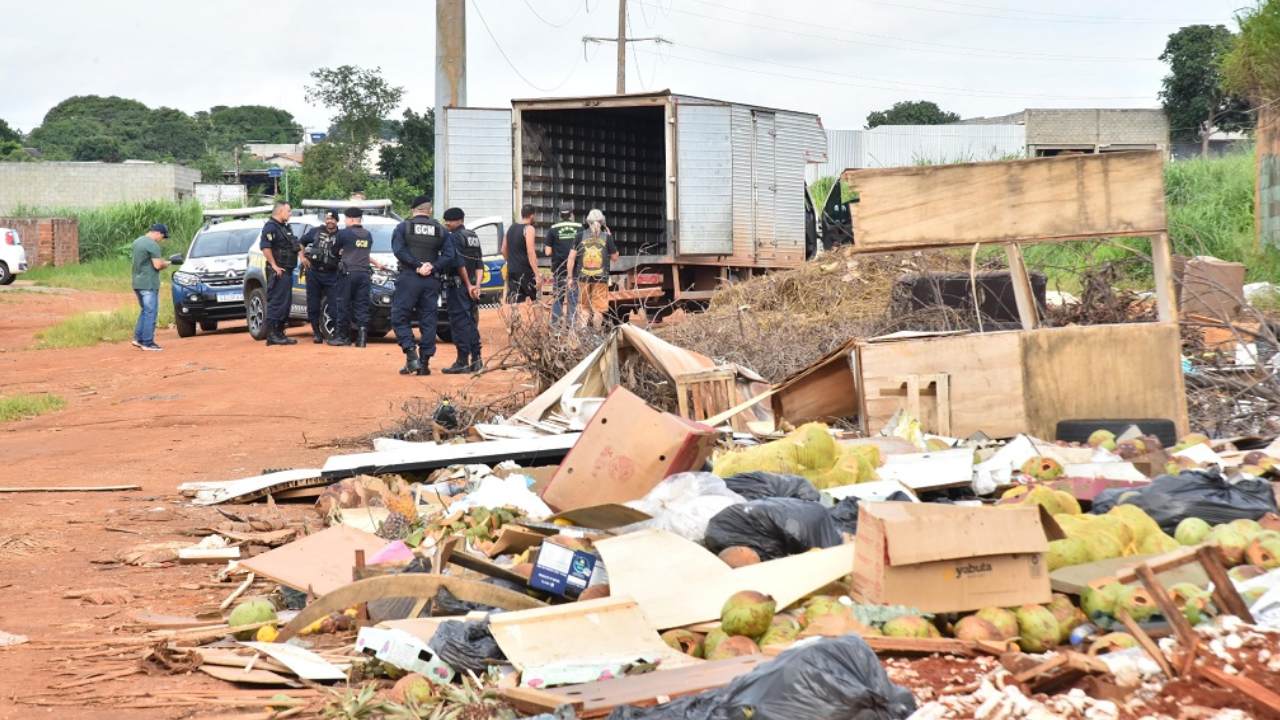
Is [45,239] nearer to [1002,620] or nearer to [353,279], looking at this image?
Answer: [353,279]

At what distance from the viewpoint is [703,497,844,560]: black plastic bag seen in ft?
18.4

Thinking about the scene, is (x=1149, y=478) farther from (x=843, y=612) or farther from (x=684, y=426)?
(x=843, y=612)

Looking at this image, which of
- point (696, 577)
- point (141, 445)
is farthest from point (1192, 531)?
point (141, 445)

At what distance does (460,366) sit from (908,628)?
1071 centimetres

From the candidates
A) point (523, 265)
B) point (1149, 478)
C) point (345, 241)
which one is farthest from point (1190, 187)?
point (1149, 478)

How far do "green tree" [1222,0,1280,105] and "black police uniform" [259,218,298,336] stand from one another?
38.7 feet

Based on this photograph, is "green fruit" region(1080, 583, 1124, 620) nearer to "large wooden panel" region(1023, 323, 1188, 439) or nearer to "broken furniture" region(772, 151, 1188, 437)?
"broken furniture" region(772, 151, 1188, 437)

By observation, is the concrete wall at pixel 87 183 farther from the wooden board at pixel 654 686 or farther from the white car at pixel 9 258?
the wooden board at pixel 654 686

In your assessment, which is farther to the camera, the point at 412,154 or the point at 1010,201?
the point at 412,154

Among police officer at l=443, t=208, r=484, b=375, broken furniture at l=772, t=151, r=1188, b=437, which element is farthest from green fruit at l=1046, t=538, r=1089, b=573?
police officer at l=443, t=208, r=484, b=375

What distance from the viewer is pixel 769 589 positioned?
5.02 metres

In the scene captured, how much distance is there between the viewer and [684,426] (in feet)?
23.4

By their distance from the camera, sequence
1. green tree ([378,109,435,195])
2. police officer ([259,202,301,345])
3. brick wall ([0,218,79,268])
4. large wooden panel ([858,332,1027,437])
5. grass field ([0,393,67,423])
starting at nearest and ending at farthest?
large wooden panel ([858,332,1027,437])
grass field ([0,393,67,423])
police officer ([259,202,301,345])
brick wall ([0,218,79,268])
green tree ([378,109,435,195])

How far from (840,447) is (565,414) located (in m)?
2.80
